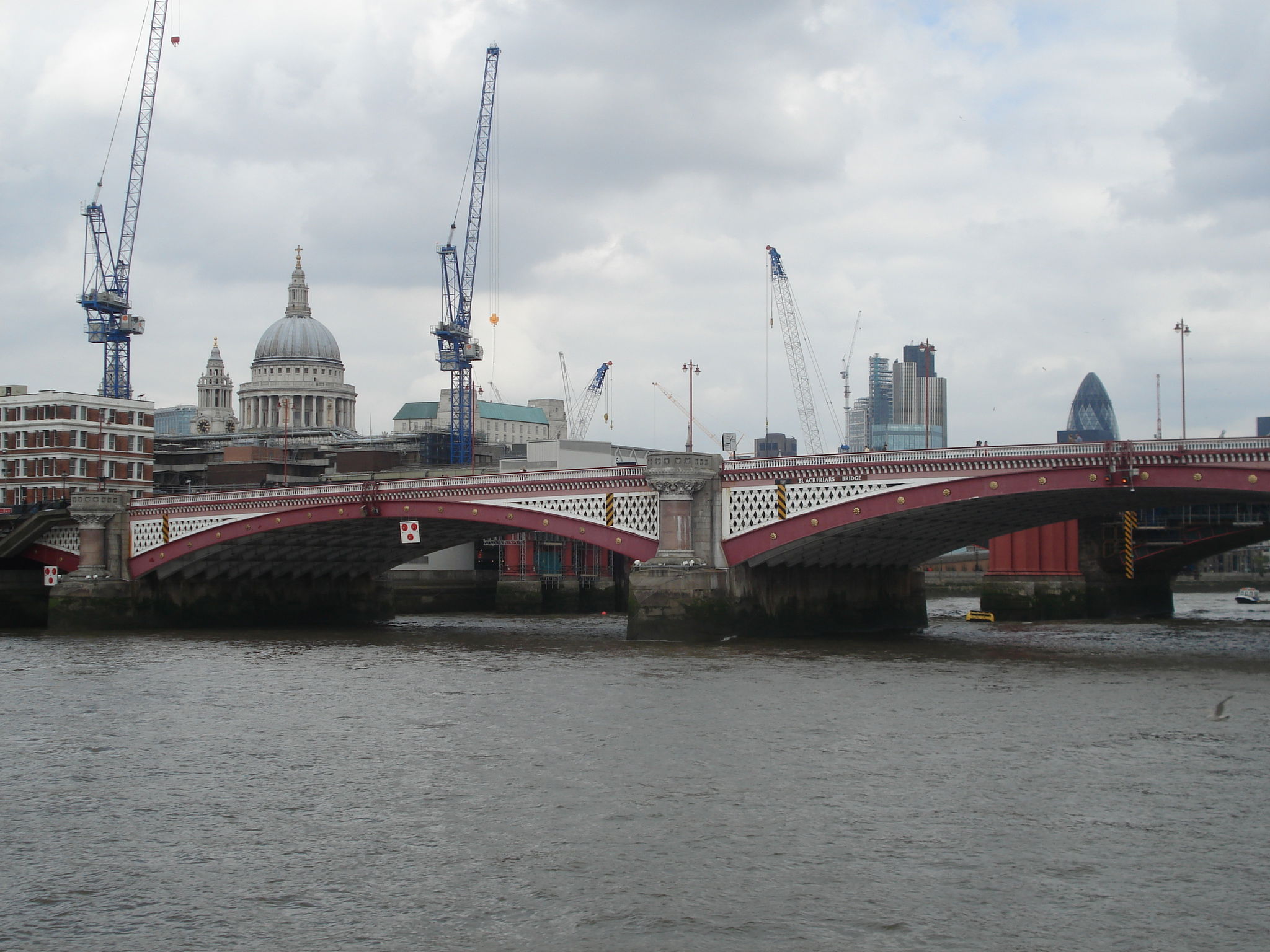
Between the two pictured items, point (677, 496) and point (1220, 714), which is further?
point (677, 496)

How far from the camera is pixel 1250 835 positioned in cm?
2131

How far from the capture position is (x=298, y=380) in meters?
192

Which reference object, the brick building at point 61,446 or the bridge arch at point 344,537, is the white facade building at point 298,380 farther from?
the bridge arch at point 344,537

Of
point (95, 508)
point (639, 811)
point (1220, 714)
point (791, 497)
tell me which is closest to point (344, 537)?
point (95, 508)

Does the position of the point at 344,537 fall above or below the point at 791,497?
below

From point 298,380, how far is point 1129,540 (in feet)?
451

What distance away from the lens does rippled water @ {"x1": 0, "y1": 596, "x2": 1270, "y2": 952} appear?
689 inches

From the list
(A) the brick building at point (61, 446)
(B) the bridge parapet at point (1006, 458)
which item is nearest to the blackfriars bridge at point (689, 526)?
(B) the bridge parapet at point (1006, 458)

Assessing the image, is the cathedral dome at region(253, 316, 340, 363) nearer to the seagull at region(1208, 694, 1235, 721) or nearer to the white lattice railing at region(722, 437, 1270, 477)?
the white lattice railing at region(722, 437, 1270, 477)

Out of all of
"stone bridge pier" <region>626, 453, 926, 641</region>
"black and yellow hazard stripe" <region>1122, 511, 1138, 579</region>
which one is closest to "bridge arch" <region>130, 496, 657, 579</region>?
"stone bridge pier" <region>626, 453, 926, 641</region>

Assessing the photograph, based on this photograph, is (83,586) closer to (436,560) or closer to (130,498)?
(130,498)

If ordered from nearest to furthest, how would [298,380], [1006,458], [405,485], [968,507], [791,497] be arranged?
1. [1006,458]
2. [968,507]
3. [791,497]
4. [405,485]
5. [298,380]

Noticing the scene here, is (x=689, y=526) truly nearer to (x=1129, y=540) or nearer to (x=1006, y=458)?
(x=1006, y=458)

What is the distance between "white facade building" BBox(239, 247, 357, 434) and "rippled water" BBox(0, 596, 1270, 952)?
494 ft
